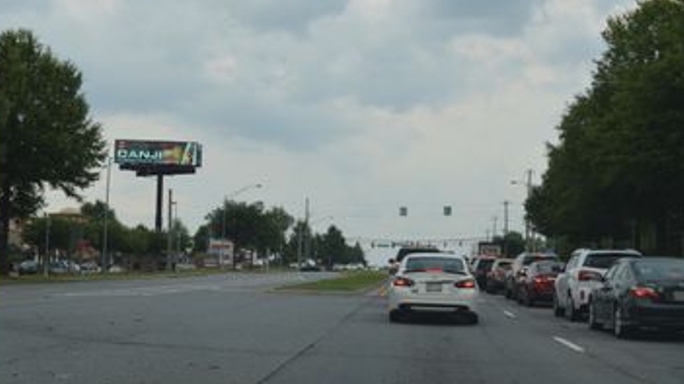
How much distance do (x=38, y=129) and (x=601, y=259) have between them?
40.7 m

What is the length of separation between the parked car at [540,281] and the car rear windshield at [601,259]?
6327 millimetres

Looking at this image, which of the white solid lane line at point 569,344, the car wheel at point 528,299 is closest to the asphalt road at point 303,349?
the white solid lane line at point 569,344

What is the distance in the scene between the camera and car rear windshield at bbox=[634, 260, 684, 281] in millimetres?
20500

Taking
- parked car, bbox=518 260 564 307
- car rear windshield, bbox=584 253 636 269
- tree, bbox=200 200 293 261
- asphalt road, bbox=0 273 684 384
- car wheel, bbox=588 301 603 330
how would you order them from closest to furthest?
asphalt road, bbox=0 273 684 384
car wheel, bbox=588 301 603 330
car rear windshield, bbox=584 253 636 269
parked car, bbox=518 260 564 307
tree, bbox=200 200 293 261

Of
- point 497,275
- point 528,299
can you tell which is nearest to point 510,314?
point 528,299

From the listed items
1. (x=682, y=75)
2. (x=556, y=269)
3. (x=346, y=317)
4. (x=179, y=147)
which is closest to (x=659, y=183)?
(x=682, y=75)

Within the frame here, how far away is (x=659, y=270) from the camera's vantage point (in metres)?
20.8

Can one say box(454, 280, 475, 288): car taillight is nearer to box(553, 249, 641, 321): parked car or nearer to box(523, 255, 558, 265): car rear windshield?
box(553, 249, 641, 321): parked car

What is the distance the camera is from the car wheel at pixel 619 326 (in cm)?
2092

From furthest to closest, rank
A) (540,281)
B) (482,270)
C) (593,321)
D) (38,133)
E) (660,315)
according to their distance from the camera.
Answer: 1. (38,133)
2. (482,270)
3. (540,281)
4. (593,321)
5. (660,315)

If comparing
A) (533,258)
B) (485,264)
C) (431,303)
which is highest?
(533,258)

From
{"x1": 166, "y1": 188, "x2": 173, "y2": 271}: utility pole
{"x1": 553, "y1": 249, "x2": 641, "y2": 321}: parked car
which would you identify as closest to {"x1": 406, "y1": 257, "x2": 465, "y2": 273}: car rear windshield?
{"x1": 553, "y1": 249, "x2": 641, "y2": 321}: parked car

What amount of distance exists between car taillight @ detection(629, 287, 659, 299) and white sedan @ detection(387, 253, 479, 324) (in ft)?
14.6

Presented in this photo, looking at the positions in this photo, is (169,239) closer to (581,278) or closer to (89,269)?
(89,269)
